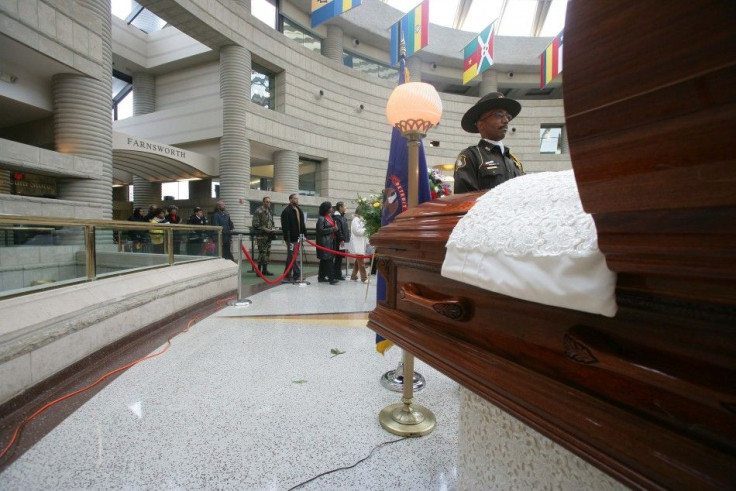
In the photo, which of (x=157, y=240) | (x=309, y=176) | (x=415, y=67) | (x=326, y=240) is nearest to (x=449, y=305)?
(x=157, y=240)

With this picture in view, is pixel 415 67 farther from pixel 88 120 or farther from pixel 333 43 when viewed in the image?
pixel 88 120

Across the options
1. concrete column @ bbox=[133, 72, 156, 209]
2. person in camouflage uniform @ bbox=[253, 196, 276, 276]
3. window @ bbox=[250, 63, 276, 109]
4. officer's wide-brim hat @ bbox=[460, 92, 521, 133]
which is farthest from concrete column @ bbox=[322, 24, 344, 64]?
officer's wide-brim hat @ bbox=[460, 92, 521, 133]

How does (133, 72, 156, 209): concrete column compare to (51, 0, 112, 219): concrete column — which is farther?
(133, 72, 156, 209): concrete column

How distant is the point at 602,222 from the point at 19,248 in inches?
120

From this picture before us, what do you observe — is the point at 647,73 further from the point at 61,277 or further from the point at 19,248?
the point at 61,277

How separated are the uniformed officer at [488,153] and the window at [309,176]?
1146 cm

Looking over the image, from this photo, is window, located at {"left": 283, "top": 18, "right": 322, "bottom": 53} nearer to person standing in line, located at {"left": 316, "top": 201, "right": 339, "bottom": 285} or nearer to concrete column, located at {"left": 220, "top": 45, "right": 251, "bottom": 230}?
concrete column, located at {"left": 220, "top": 45, "right": 251, "bottom": 230}

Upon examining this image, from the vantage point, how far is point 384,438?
151cm

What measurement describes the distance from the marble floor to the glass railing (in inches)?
33.4

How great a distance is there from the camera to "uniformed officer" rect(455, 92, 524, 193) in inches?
70.2

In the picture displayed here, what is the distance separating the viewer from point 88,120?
6.81 meters

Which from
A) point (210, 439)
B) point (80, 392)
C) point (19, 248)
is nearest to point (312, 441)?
point (210, 439)

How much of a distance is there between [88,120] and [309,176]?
23.6 feet

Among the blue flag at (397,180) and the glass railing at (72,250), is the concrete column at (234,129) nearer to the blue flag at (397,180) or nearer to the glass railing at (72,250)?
the glass railing at (72,250)
